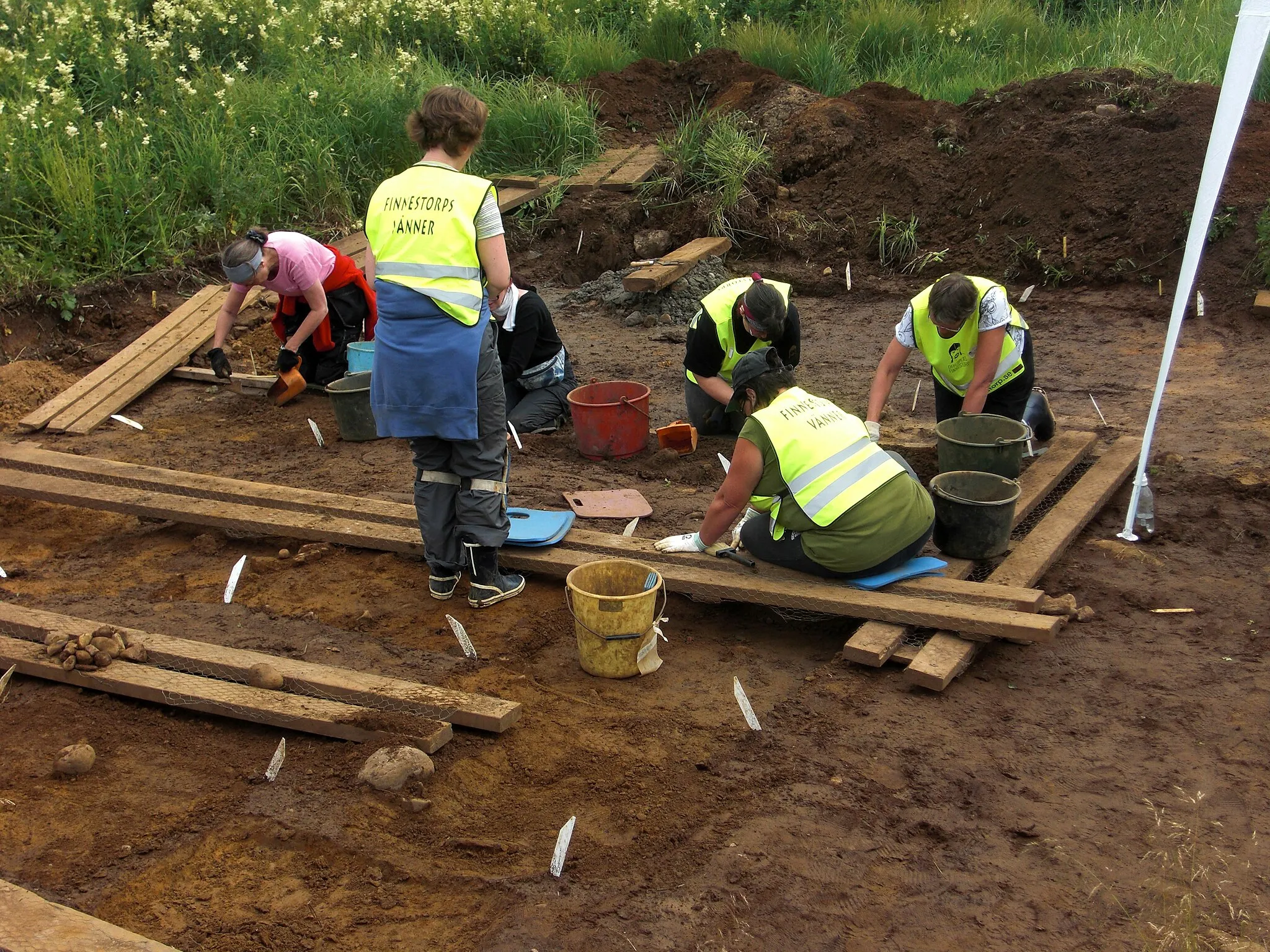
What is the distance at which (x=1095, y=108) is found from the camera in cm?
999

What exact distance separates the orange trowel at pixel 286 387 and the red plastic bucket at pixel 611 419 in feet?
6.81

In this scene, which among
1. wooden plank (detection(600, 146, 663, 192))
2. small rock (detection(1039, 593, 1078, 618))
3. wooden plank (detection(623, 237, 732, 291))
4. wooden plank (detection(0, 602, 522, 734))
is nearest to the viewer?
wooden plank (detection(0, 602, 522, 734))

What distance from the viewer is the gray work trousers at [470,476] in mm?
4426

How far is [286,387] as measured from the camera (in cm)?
713

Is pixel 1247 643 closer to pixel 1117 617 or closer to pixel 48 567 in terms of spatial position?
pixel 1117 617

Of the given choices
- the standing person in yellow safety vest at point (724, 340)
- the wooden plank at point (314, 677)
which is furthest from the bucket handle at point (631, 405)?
the wooden plank at point (314, 677)

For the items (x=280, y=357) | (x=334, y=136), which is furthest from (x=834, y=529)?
(x=334, y=136)

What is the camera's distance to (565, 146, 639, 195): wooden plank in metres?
10.6

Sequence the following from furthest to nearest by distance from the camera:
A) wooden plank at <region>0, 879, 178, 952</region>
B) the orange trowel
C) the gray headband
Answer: the orange trowel
the gray headband
wooden plank at <region>0, 879, 178, 952</region>

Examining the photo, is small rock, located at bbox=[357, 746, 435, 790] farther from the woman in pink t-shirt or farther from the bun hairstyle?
the woman in pink t-shirt

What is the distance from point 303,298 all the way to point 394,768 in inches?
181

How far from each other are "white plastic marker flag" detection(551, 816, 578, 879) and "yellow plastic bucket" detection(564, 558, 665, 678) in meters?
0.96

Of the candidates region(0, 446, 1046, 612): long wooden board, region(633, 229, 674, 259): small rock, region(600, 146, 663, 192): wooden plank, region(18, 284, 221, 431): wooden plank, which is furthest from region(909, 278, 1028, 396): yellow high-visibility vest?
region(600, 146, 663, 192): wooden plank

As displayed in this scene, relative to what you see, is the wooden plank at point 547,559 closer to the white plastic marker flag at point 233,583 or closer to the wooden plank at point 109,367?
the white plastic marker flag at point 233,583
